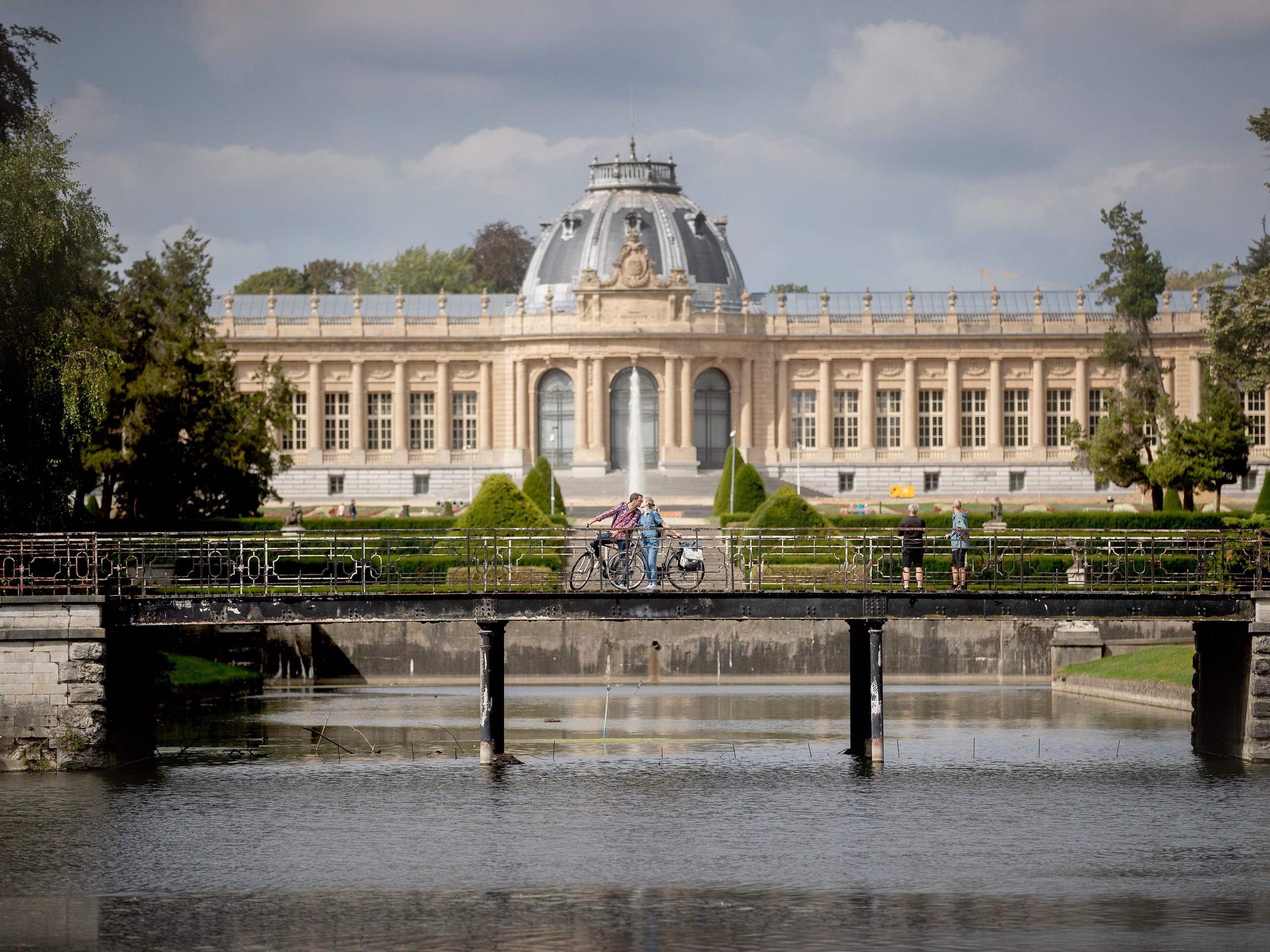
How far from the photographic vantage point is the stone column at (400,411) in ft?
333

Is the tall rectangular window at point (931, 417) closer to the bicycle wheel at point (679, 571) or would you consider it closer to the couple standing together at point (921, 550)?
the couple standing together at point (921, 550)

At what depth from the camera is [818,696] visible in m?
48.1

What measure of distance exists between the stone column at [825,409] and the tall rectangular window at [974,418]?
7124 millimetres

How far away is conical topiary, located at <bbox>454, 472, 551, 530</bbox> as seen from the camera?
55406 millimetres

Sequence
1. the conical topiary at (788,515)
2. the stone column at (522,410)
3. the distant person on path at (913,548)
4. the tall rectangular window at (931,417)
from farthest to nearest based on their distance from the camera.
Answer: the tall rectangular window at (931,417) → the stone column at (522,410) → the conical topiary at (788,515) → the distant person on path at (913,548)

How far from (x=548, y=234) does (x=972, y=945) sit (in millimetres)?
85472

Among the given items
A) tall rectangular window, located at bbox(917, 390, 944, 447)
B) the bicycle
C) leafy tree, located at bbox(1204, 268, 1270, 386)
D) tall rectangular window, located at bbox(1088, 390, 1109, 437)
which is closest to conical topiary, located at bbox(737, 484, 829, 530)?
leafy tree, located at bbox(1204, 268, 1270, 386)

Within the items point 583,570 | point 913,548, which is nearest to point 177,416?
point 583,570

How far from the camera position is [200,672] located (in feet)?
156

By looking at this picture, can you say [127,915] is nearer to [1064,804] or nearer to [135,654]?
[135,654]

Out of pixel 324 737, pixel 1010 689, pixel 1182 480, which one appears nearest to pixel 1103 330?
pixel 1182 480

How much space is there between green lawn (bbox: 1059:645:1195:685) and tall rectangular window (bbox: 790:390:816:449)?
1969 inches

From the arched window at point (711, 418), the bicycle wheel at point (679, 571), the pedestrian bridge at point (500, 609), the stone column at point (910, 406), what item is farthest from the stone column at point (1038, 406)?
the bicycle wheel at point (679, 571)

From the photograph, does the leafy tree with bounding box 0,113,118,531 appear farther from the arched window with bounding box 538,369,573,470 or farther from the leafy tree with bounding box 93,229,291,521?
the arched window with bounding box 538,369,573,470
